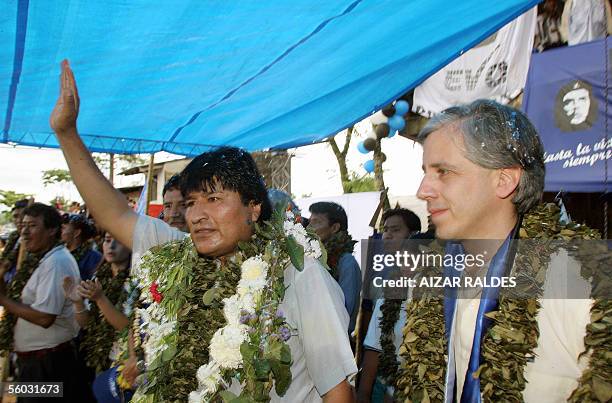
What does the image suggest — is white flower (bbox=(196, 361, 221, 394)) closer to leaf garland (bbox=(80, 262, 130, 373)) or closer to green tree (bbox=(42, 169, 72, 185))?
leaf garland (bbox=(80, 262, 130, 373))

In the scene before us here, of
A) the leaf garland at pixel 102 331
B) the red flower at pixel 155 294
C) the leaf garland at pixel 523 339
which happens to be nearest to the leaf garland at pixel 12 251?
the leaf garland at pixel 102 331

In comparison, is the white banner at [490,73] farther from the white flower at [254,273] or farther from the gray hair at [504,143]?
the white flower at [254,273]

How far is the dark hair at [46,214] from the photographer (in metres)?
5.03

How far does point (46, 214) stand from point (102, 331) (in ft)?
4.99

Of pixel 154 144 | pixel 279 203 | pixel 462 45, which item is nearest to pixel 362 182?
pixel 154 144

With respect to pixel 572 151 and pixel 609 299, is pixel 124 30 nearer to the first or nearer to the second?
pixel 609 299

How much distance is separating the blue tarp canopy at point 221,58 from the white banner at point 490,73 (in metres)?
1.90

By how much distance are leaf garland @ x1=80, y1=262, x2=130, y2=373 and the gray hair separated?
9.62 ft

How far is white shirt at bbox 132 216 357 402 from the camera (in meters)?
2.04

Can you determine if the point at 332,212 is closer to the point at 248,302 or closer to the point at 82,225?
the point at 82,225

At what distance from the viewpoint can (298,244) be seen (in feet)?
7.39

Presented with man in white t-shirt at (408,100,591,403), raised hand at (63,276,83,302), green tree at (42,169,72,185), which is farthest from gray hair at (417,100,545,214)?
green tree at (42,169,72,185)

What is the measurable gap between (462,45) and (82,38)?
2.63 meters

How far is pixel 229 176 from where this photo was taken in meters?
2.38
